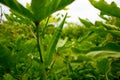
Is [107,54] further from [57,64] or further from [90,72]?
[90,72]

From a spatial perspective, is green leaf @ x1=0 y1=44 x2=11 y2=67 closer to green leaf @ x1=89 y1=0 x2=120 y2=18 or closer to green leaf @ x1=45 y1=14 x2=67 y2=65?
green leaf @ x1=45 y1=14 x2=67 y2=65

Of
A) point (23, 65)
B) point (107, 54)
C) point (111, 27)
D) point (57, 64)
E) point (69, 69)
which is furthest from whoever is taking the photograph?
point (23, 65)

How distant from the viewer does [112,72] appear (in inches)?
50.9

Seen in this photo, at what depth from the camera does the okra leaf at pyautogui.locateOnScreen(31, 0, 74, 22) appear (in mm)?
891

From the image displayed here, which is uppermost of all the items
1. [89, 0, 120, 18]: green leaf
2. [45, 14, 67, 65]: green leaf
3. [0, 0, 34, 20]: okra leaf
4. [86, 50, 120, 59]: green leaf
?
[0, 0, 34, 20]: okra leaf

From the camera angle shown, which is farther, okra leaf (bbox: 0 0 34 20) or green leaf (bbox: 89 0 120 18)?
green leaf (bbox: 89 0 120 18)

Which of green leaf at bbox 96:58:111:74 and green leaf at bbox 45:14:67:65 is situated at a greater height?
green leaf at bbox 45:14:67:65

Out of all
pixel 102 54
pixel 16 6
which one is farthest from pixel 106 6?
pixel 16 6

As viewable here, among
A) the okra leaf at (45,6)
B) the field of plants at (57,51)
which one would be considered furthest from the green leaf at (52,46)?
the okra leaf at (45,6)

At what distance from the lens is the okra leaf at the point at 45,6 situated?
0.89 meters

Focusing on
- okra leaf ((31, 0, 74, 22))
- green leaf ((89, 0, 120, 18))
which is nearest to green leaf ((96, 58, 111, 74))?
green leaf ((89, 0, 120, 18))

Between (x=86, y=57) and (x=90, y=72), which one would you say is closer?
(x=86, y=57)

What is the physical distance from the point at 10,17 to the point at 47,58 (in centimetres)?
42

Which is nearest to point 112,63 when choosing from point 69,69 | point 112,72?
point 112,72
